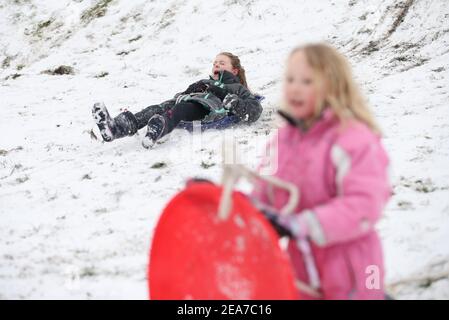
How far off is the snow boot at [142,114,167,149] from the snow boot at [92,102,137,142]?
0.91 ft

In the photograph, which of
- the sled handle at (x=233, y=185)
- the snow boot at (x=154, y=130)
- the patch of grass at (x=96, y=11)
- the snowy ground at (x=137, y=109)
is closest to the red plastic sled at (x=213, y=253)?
the sled handle at (x=233, y=185)

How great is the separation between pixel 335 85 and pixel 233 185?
589mm

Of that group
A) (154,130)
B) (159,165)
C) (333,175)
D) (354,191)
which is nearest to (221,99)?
(154,130)

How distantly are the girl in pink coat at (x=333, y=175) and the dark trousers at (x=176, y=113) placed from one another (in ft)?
12.6

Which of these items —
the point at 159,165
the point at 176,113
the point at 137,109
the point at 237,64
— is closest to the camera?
the point at 159,165

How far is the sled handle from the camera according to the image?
1.92 metres

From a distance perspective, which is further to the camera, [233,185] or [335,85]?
[335,85]

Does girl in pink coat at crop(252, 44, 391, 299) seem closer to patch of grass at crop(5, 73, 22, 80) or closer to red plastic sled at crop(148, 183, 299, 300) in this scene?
red plastic sled at crop(148, 183, 299, 300)

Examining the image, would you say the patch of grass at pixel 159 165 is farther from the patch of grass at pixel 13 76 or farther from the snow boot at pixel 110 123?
the patch of grass at pixel 13 76

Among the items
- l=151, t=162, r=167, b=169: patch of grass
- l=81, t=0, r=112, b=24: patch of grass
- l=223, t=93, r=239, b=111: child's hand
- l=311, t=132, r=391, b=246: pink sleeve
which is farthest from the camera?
l=81, t=0, r=112, b=24: patch of grass

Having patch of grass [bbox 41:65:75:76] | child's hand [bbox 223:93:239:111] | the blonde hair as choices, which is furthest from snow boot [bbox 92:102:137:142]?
patch of grass [bbox 41:65:75:76]

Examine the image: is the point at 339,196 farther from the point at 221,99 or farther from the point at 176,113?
the point at 221,99

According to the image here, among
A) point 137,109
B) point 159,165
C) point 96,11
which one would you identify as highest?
point 96,11

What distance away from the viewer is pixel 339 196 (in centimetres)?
197
